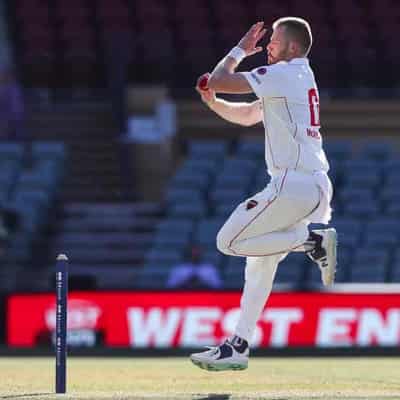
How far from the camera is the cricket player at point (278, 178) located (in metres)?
8.54

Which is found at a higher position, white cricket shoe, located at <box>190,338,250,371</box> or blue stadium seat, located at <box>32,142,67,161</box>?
blue stadium seat, located at <box>32,142,67,161</box>

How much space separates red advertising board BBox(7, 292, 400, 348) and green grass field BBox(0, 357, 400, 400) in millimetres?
1862

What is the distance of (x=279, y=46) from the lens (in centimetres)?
862

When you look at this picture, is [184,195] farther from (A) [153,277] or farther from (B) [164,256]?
(A) [153,277]

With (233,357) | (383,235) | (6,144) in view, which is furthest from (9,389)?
(6,144)

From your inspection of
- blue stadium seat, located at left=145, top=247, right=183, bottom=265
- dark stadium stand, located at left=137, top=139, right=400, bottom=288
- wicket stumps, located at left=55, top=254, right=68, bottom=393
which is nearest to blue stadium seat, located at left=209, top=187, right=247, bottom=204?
dark stadium stand, located at left=137, top=139, right=400, bottom=288

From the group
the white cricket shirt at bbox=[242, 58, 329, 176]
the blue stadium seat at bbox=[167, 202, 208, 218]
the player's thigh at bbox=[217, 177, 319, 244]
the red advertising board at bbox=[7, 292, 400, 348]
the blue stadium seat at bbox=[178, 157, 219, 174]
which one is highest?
the white cricket shirt at bbox=[242, 58, 329, 176]

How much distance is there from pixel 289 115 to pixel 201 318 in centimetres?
683

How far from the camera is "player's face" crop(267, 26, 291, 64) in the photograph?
8594 mm

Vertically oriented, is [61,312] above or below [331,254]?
below

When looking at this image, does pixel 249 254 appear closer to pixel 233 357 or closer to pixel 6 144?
pixel 233 357

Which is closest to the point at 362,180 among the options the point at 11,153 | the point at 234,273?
the point at 234,273

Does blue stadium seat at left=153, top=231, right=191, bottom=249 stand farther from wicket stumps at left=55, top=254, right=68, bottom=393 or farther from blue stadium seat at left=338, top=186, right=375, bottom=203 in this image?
wicket stumps at left=55, top=254, right=68, bottom=393

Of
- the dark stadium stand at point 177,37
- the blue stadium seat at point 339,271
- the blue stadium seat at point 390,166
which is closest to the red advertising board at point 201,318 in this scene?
the blue stadium seat at point 339,271
